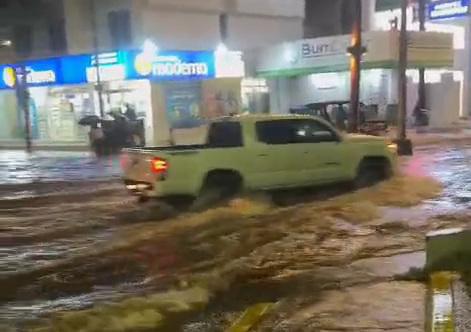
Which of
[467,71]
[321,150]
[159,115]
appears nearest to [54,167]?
[159,115]

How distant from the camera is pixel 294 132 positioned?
499 inches

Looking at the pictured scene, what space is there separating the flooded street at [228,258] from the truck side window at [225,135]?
41.3 inches

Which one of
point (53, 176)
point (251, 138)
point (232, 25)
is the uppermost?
point (232, 25)

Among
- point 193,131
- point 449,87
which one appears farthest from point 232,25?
point 449,87

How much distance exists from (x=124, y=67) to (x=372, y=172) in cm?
1616

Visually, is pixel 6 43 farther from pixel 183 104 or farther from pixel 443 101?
pixel 443 101

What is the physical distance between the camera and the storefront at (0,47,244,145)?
91.6 ft

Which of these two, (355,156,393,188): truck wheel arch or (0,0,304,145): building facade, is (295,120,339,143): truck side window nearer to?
(355,156,393,188): truck wheel arch

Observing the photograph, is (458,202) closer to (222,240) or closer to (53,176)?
(222,240)

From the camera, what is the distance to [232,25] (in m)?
35.0

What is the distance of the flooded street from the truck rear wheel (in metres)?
0.34

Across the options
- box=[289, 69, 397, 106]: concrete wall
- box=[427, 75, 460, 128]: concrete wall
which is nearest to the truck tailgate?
box=[289, 69, 397, 106]: concrete wall

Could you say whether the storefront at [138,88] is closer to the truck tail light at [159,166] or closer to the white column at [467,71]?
the truck tail light at [159,166]

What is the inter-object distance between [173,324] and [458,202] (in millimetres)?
7573
